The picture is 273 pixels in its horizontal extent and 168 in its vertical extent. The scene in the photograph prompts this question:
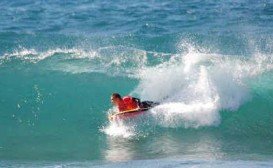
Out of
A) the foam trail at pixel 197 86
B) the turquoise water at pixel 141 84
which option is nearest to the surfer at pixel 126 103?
the turquoise water at pixel 141 84

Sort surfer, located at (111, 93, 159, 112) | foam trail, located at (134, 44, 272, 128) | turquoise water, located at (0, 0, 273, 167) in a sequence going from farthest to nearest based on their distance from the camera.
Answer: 1. foam trail, located at (134, 44, 272, 128)
2. surfer, located at (111, 93, 159, 112)
3. turquoise water, located at (0, 0, 273, 167)

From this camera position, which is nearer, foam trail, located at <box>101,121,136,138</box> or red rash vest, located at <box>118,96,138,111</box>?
foam trail, located at <box>101,121,136,138</box>

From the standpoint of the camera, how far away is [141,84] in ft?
70.5

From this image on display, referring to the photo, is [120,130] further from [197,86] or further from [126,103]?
[197,86]

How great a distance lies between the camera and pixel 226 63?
22.7 m

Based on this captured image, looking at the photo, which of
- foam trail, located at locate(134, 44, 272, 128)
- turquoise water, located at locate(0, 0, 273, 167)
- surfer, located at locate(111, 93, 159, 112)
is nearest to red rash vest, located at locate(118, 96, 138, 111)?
surfer, located at locate(111, 93, 159, 112)

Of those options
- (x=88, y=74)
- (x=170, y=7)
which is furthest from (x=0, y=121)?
(x=170, y=7)

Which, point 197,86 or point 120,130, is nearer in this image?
point 120,130

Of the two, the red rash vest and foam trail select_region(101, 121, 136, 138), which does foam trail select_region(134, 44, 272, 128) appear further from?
foam trail select_region(101, 121, 136, 138)

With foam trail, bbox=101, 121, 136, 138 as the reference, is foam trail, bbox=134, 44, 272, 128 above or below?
above

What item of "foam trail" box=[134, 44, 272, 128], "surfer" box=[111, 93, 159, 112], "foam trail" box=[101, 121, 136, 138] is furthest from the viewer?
"foam trail" box=[134, 44, 272, 128]

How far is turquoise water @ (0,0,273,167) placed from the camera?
16516 mm

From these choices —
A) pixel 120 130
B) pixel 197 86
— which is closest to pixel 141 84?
pixel 197 86

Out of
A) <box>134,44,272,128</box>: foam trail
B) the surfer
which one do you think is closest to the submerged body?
the surfer
